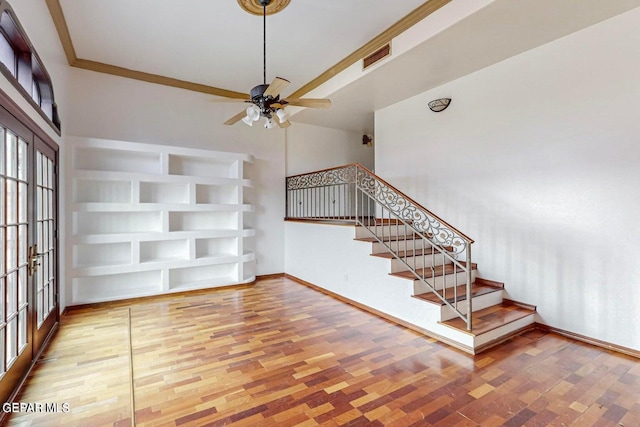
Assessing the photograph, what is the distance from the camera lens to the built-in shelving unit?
4.45 m

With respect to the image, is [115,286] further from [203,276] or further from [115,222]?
[203,276]

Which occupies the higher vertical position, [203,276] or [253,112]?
[253,112]

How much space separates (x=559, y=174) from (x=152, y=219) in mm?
5726

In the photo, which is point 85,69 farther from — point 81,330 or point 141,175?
point 81,330

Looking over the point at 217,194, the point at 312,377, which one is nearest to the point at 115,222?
the point at 217,194

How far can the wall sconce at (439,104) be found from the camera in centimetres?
466

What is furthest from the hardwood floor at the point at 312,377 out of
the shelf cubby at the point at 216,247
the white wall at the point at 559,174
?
the shelf cubby at the point at 216,247

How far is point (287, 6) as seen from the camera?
11.0 feet

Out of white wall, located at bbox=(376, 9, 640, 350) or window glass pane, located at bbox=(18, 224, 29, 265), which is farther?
white wall, located at bbox=(376, 9, 640, 350)

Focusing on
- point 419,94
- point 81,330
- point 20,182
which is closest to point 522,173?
point 419,94

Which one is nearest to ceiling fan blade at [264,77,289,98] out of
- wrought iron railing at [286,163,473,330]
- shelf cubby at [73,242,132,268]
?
wrought iron railing at [286,163,473,330]

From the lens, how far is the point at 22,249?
8.41ft

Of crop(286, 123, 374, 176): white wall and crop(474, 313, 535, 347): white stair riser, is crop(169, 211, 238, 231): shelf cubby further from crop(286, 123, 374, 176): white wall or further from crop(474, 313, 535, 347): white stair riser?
crop(474, 313, 535, 347): white stair riser

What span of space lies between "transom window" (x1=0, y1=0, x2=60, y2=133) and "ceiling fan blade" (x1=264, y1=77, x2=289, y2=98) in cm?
185
